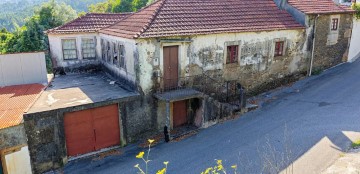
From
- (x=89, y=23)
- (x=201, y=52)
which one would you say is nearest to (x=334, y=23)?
(x=201, y=52)

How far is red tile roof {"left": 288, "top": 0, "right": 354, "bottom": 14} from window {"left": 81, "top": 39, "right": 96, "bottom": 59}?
13.8 m

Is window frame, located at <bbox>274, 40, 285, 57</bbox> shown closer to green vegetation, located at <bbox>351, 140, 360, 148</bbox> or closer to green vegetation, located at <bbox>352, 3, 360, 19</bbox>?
green vegetation, located at <bbox>352, 3, 360, 19</bbox>

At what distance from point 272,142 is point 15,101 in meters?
11.7

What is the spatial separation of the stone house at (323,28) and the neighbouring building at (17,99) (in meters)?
16.6

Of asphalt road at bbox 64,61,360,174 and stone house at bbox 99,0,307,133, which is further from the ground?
stone house at bbox 99,0,307,133

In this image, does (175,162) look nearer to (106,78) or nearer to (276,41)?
(106,78)

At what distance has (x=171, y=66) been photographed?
1617 centimetres

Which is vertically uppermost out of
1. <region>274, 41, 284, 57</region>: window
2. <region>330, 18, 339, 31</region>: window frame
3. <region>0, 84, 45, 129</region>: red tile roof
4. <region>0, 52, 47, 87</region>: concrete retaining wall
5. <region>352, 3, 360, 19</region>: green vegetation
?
<region>352, 3, 360, 19</region>: green vegetation

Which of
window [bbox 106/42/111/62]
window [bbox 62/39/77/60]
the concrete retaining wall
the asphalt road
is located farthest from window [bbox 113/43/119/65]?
the asphalt road

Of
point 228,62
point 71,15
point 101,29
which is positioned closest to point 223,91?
point 228,62

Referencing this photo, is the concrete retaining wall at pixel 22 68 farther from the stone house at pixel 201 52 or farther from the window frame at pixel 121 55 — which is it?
the window frame at pixel 121 55

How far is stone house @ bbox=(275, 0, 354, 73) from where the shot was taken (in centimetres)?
2084

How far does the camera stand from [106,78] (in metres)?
18.5

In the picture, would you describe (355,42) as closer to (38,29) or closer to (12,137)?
(12,137)
